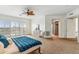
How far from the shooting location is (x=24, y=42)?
2.46 meters

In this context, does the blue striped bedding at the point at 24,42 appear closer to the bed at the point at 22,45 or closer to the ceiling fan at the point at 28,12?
the bed at the point at 22,45

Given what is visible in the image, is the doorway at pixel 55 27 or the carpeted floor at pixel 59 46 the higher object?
the doorway at pixel 55 27

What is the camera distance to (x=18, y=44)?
2.40 m

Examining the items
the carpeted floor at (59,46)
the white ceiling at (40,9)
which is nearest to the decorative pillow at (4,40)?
the white ceiling at (40,9)

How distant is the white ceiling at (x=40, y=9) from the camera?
91.1 inches

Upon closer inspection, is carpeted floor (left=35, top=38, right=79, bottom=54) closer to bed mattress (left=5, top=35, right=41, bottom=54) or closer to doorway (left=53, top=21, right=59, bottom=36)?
doorway (left=53, top=21, right=59, bottom=36)

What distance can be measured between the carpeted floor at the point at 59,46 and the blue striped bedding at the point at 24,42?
17 cm

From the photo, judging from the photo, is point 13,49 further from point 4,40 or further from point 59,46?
point 59,46

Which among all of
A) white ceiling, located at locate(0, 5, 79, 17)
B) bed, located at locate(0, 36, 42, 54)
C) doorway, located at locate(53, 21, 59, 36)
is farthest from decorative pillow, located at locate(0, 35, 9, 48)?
doorway, located at locate(53, 21, 59, 36)

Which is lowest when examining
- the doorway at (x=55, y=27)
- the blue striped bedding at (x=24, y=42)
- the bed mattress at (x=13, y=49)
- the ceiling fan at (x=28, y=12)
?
the bed mattress at (x=13, y=49)

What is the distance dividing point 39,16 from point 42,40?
0.51 m

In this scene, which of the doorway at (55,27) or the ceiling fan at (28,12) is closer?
the ceiling fan at (28,12)
